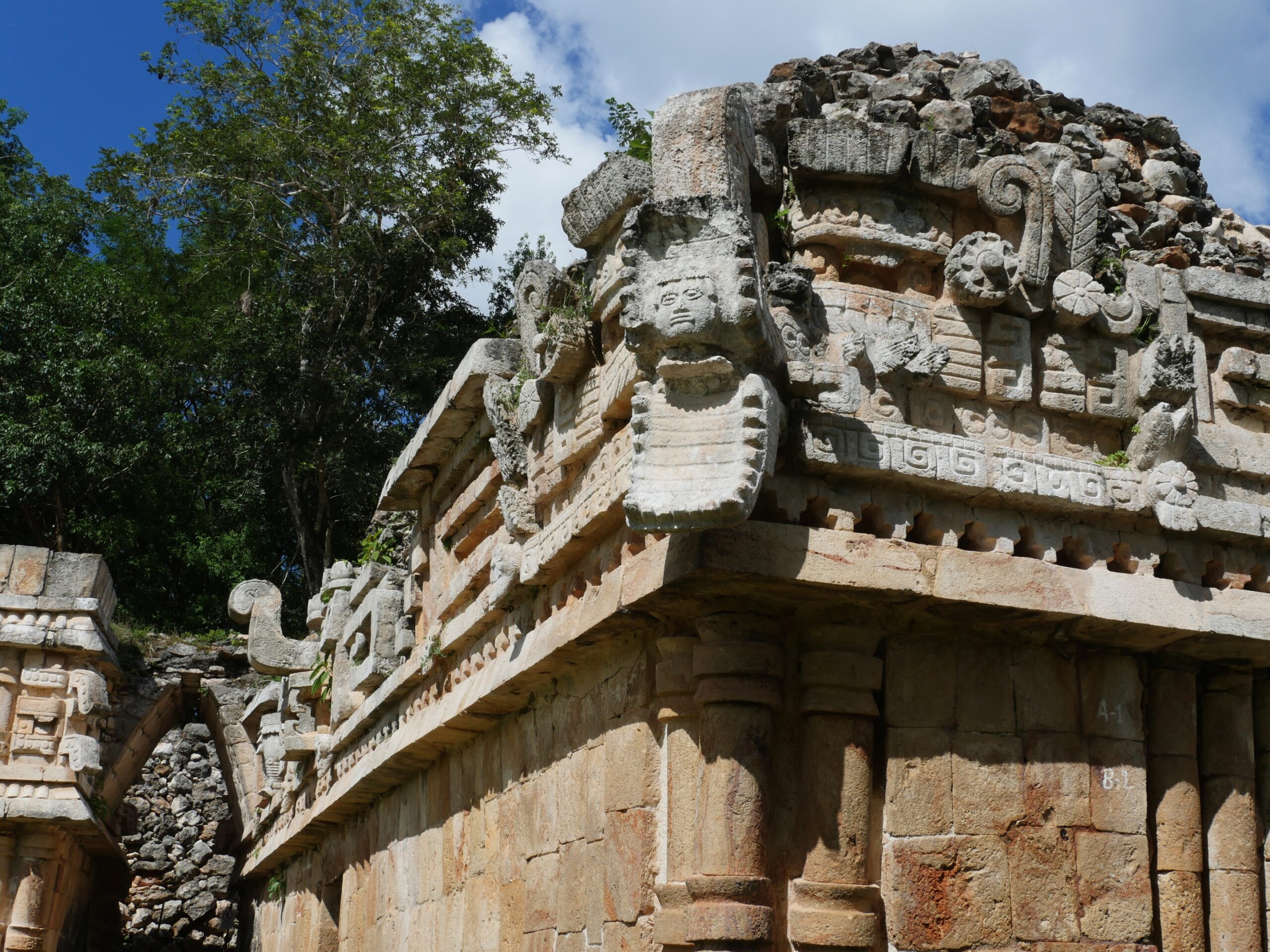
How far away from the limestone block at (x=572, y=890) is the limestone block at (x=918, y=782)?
1.24m

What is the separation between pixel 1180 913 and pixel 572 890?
82.1 inches

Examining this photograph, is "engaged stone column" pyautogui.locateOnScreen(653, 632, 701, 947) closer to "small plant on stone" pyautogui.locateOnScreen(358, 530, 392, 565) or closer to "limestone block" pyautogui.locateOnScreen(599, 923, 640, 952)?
"limestone block" pyautogui.locateOnScreen(599, 923, 640, 952)

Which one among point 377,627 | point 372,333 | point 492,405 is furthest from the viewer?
point 372,333

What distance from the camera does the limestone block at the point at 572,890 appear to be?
480 centimetres

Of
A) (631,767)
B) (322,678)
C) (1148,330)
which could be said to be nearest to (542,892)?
(631,767)

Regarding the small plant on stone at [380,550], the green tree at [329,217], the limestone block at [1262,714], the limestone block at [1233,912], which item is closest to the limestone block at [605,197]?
the limestone block at [1262,714]

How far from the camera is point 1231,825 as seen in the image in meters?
4.50

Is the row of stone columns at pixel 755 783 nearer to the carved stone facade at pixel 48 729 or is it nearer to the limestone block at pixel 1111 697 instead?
the limestone block at pixel 1111 697

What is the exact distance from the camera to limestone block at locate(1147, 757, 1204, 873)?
439cm

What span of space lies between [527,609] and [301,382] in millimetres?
12909

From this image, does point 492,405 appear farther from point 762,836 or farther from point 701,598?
point 762,836

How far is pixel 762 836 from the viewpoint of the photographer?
3.96 m

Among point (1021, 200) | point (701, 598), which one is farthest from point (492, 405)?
point (1021, 200)

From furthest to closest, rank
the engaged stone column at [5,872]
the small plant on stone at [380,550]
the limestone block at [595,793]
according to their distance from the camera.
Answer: the engaged stone column at [5,872] < the small plant on stone at [380,550] < the limestone block at [595,793]
